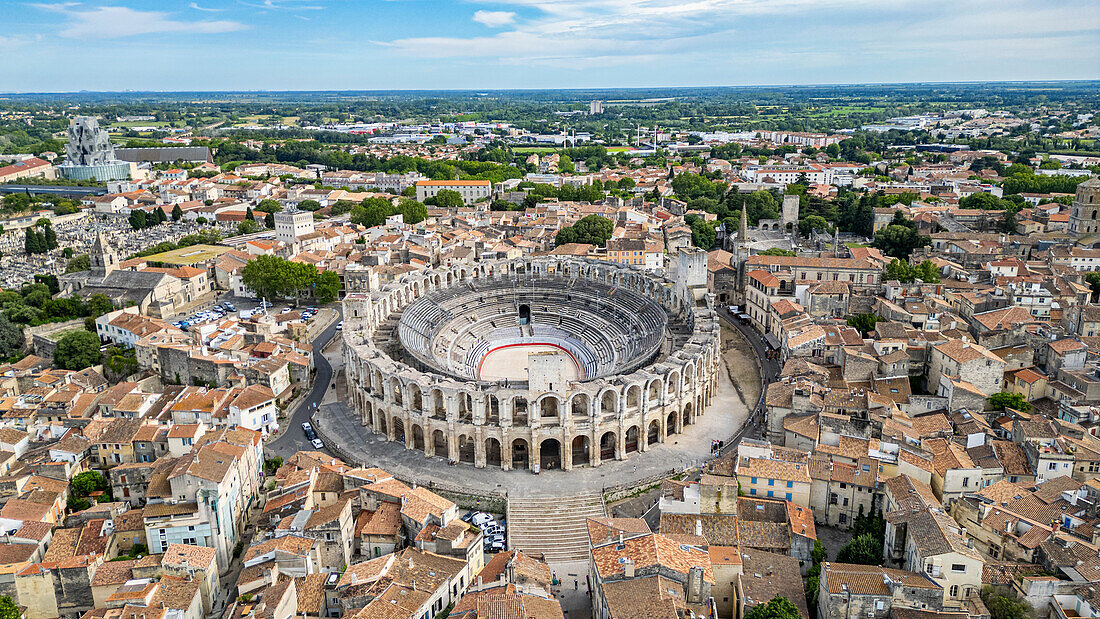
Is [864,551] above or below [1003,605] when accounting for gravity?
below

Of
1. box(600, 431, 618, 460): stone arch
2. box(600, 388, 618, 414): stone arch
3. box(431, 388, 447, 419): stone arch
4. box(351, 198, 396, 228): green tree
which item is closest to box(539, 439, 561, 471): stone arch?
box(600, 431, 618, 460): stone arch

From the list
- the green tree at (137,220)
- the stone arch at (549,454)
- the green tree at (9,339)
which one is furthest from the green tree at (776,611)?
the green tree at (137,220)

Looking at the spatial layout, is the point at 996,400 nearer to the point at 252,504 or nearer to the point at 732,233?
the point at 252,504

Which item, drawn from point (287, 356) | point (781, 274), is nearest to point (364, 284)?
point (287, 356)

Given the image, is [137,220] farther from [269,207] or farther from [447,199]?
[447,199]

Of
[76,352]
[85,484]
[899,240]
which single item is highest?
[899,240]

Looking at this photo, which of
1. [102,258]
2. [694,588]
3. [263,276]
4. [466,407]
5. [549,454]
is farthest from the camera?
[102,258]

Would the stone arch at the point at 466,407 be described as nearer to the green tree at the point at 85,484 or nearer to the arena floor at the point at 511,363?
the arena floor at the point at 511,363

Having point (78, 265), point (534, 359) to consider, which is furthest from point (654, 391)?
point (78, 265)
